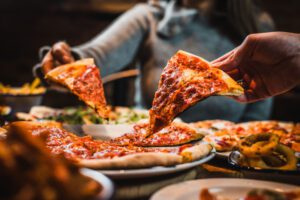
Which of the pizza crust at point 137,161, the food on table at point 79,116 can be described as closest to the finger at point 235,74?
the food on table at point 79,116

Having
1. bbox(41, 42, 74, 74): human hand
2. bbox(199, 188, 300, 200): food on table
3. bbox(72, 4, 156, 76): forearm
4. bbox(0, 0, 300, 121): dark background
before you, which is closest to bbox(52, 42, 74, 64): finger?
bbox(41, 42, 74, 74): human hand

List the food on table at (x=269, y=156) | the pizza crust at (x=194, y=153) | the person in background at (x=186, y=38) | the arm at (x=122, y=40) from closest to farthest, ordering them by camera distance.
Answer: the pizza crust at (x=194, y=153), the food on table at (x=269, y=156), the arm at (x=122, y=40), the person in background at (x=186, y=38)

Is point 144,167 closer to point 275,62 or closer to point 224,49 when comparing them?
point 275,62

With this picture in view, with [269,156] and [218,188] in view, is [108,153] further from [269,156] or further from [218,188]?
[269,156]

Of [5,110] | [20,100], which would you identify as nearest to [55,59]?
[20,100]

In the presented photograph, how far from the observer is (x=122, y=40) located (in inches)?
193

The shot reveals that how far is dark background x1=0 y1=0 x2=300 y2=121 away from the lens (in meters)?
8.66

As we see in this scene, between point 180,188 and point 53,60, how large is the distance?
2.19 m

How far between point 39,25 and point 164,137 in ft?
24.7

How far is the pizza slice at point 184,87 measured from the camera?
92.4 inches

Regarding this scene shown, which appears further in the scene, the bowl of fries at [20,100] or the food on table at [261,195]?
the bowl of fries at [20,100]

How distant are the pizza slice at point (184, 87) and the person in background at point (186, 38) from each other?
2177 millimetres

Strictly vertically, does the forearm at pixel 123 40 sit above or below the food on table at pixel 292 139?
above

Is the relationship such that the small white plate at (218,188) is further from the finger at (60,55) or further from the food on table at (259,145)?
the finger at (60,55)
